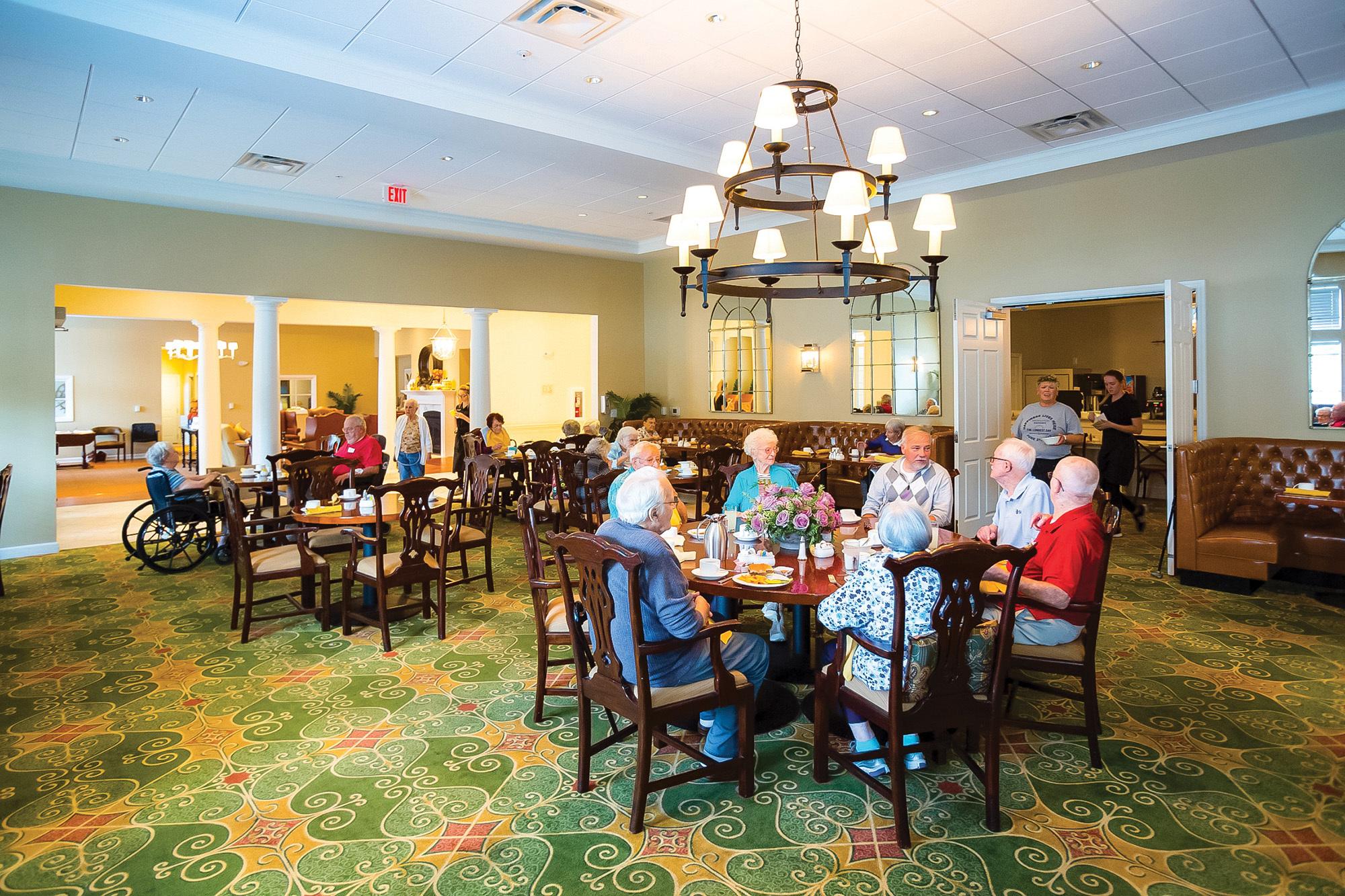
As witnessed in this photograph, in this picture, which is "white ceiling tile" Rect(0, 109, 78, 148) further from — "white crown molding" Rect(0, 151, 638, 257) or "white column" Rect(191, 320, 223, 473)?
"white column" Rect(191, 320, 223, 473)

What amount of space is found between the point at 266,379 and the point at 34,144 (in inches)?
134

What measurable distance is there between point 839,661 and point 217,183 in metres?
8.75

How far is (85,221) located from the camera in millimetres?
8305

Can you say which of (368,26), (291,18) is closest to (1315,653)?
(368,26)

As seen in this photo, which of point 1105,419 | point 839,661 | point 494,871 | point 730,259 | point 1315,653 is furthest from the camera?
point 730,259

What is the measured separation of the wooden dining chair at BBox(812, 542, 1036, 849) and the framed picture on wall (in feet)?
69.1

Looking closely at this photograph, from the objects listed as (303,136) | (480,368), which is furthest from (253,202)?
(480,368)

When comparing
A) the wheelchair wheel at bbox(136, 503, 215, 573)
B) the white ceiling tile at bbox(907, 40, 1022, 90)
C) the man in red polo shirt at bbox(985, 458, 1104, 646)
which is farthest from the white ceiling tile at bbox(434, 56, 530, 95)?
the man in red polo shirt at bbox(985, 458, 1104, 646)

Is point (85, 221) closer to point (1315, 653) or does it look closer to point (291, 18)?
point (291, 18)

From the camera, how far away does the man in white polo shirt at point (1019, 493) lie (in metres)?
4.10

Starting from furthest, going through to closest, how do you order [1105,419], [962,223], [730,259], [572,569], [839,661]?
[730,259] < [962,223] < [1105,419] < [572,569] < [839,661]

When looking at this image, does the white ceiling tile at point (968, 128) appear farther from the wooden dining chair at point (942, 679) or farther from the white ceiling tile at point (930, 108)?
the wooden dining chair at point (942, 679)

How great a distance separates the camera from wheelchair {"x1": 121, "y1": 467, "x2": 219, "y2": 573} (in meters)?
7.19

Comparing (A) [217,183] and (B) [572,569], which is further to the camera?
(A) [217,183]
